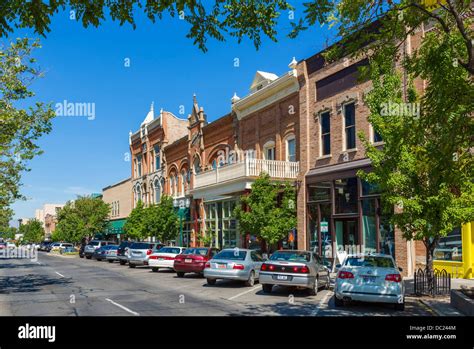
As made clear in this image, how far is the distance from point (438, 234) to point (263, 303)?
5725 millimetres

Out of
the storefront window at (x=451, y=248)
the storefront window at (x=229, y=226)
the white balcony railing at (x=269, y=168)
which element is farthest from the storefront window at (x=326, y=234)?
the storefront window at (x=229, y=226)

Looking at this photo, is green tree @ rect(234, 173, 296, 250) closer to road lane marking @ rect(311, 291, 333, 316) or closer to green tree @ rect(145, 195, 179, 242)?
road lane marking @ rect(311, 291, 333, 316)

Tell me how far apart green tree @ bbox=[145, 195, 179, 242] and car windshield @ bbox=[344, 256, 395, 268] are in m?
26.2

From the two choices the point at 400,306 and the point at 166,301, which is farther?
the point at 166,301

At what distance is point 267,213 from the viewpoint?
25.1m

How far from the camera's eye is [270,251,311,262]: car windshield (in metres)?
16.0

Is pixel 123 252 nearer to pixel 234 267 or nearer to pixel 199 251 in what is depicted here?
pixel 199 251

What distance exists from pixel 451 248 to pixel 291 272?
25.3 feet

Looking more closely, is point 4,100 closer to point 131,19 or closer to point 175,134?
point 131,19

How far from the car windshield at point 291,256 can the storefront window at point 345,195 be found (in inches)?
313

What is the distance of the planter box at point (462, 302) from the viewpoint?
11.2 m

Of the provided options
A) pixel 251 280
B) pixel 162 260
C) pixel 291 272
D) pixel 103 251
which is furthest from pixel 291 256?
pixel 103 251

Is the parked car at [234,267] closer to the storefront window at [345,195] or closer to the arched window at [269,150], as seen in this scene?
the storefront window at [345,195]

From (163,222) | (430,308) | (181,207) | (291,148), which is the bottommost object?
(430,308)
